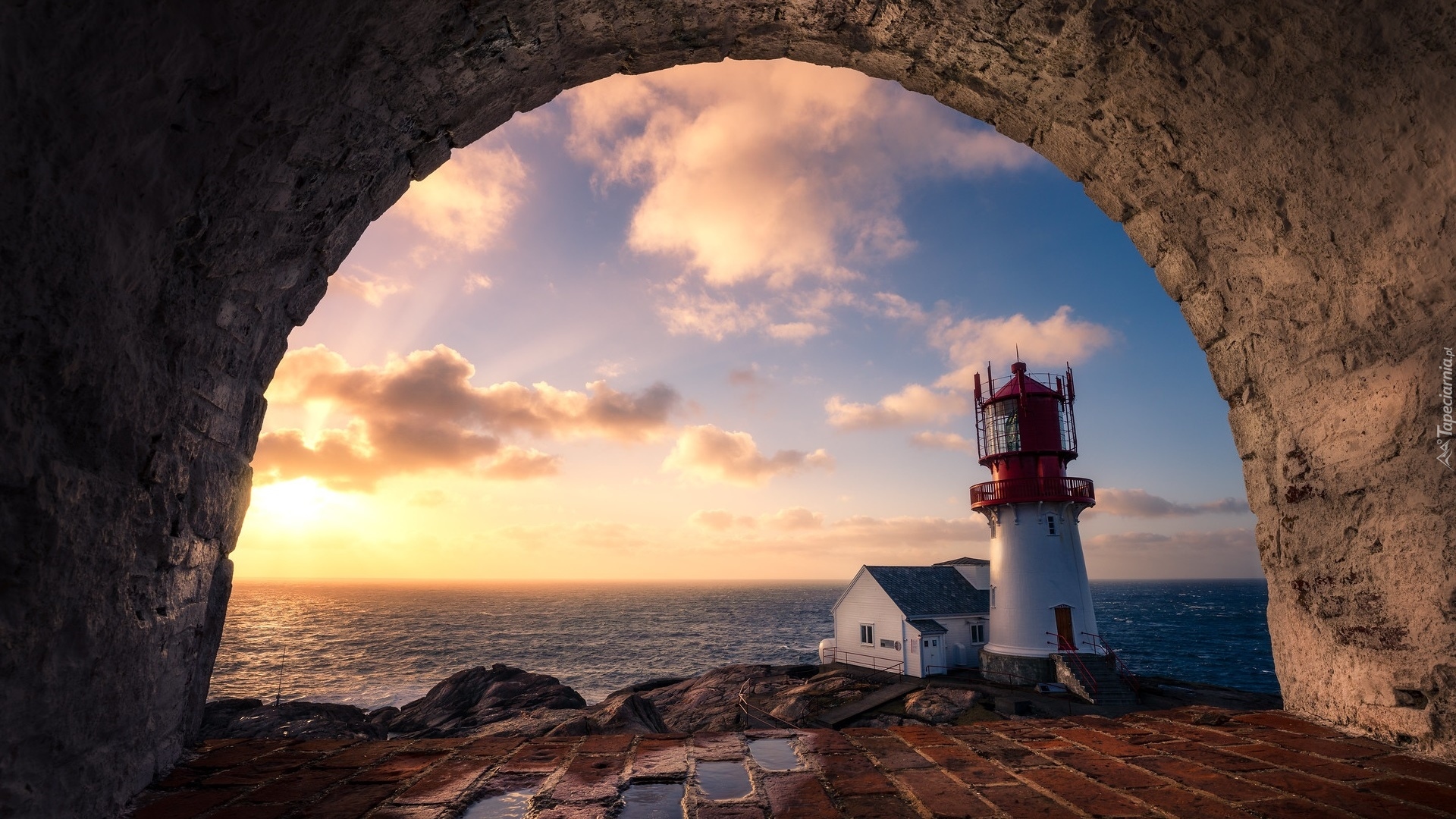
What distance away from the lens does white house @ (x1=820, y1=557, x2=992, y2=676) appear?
24016 millimetres

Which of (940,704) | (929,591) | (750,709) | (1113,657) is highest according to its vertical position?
Result: (929,591)

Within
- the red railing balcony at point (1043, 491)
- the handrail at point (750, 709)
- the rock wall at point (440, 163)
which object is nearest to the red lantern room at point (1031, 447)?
the red railing balcony at point (1043, 491)

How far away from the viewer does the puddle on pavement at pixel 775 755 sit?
286 centimetres

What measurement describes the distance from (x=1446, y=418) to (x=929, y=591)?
25391 mm

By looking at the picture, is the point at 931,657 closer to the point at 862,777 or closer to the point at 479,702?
the point at 479,702

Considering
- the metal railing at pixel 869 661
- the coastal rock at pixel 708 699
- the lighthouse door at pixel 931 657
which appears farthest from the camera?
the metal railing at pixel 869 661

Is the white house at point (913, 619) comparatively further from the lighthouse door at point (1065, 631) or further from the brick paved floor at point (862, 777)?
the brick paved floor at point (862, 777)

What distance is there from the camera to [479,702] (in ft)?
73.4

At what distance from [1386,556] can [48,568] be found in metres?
5.37

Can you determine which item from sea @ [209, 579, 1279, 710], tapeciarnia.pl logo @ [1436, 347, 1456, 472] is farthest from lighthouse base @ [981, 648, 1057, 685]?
tapeciarnia.pl logo @ [1436, 347, 1456, 472]

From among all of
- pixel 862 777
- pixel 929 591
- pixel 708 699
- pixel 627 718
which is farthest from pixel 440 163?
pixel 929 591

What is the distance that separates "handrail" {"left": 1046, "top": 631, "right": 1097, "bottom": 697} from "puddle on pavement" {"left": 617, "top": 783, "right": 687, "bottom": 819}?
21387 millimetres

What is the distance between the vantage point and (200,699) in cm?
306

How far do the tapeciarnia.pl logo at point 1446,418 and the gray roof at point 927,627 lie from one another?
2284cm
